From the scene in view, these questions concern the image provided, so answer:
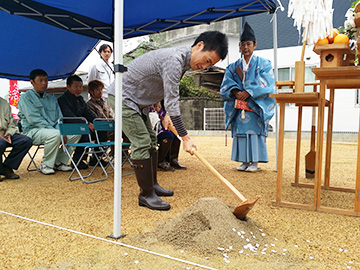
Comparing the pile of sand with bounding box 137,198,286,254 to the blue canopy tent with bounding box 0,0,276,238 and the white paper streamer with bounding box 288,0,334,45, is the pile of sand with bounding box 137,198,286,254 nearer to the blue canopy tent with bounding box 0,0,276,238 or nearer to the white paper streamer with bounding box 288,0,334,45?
the white paper streamer with bounding box 288,0,334,45

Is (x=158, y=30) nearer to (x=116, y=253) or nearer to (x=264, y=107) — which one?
(x=264, y=107)

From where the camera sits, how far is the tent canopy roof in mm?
3820

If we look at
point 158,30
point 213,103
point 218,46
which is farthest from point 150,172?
point 213,103

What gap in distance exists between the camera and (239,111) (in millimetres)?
4367

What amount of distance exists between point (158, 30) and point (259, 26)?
763cm

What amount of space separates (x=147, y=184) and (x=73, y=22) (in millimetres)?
2769

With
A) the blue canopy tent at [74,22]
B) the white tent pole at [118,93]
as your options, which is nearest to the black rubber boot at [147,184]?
the white tent pole at [118,93]

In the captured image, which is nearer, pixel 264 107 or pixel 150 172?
pixel 150 172

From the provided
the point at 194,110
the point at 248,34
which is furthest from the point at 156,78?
the point at 194,110

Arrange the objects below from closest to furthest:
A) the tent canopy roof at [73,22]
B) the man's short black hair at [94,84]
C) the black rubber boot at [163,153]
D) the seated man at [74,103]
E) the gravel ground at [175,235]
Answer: the gravel ground at [175,235] < the tent canopy roof at [73,22] < the black rubber boot at [163,153] < the seated man at [74,103] < the man's short black hair at [94,84]

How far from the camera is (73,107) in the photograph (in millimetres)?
4719

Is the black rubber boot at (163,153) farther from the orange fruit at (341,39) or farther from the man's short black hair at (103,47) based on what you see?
the orange fruit at (341,39)

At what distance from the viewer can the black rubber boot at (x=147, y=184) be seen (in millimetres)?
2502

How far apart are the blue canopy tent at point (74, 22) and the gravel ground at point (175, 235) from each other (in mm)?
2221
